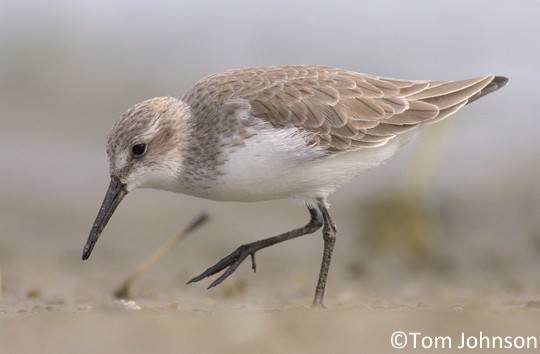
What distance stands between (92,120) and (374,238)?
455 cm

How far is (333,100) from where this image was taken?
23.7 ft

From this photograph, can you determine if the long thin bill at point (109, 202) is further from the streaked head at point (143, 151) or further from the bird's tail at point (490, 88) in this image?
the bird's tail at point (490, 88)

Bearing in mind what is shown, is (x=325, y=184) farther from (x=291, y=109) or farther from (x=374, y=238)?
(x=374, y=238)

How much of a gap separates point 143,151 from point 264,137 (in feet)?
2.54

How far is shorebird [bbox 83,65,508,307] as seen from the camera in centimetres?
674

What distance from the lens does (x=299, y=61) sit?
13883mm

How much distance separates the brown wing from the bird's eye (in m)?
0.48

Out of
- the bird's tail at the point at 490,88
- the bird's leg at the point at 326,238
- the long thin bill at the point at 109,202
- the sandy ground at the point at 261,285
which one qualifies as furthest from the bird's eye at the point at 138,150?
the bird's tail at the point at 490,88

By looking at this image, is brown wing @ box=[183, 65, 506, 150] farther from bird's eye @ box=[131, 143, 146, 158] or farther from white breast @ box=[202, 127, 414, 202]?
bird's eye @ box=[131, 143, 146, 158]

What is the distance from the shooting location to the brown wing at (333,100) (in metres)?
6.99

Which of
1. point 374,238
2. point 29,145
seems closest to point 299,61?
point 29,145

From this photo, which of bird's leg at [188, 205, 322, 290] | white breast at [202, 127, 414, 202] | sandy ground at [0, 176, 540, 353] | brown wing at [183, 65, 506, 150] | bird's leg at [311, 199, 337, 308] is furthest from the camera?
bird's leg at [188, 205, 322, 290]

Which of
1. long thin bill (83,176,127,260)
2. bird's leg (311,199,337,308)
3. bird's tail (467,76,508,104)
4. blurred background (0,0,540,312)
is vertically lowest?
blurred background (0,0,540,312)

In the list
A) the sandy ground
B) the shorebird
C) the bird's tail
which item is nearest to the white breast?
the shorebird
